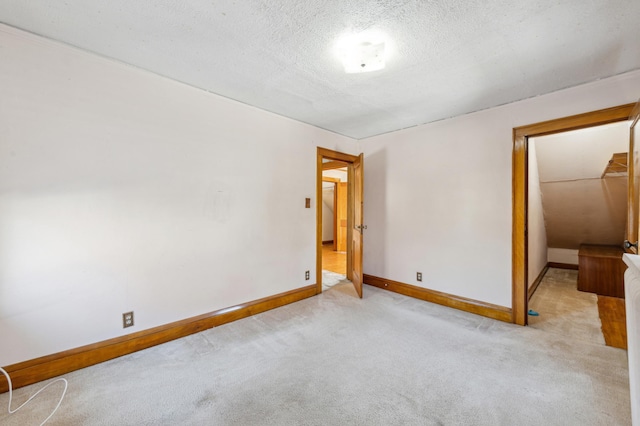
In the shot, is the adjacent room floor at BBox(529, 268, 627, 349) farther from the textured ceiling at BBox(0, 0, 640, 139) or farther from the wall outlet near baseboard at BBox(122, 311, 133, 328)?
the wall outlet near baseboard at BBox(122, 311, 133, 328)

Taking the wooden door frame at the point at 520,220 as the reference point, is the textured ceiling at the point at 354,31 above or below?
above

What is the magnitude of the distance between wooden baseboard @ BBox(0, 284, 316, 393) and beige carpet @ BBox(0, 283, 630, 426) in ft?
0.26

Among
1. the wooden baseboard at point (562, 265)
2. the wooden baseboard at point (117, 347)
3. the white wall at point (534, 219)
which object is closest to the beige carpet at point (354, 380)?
the wooden baseboard at point (117, 347)

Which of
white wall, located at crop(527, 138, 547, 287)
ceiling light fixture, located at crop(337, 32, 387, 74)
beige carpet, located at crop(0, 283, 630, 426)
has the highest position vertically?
ceiling light fixture, located at crop(337, 32, 387, 74)

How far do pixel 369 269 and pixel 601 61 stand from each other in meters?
3.25

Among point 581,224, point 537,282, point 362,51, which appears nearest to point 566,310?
point 537,282

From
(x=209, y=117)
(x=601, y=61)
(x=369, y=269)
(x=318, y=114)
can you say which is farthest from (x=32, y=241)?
(x=601, y=61)

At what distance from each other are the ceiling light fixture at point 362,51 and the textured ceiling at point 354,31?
7cm

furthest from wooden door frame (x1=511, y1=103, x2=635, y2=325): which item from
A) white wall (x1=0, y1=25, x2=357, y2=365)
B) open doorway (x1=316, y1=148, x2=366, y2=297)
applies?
white wall (x1=0, y1=25, x2=357, y2=365)

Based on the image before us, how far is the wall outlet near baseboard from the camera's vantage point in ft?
7.05

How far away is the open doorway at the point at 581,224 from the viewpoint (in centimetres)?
288

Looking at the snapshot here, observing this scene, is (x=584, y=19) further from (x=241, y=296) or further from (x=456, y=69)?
(x=241, y=296)

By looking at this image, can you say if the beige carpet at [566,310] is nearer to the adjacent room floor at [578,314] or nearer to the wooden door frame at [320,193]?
the adjacent room floor at [578,314]

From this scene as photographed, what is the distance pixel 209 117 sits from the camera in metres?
2.62
